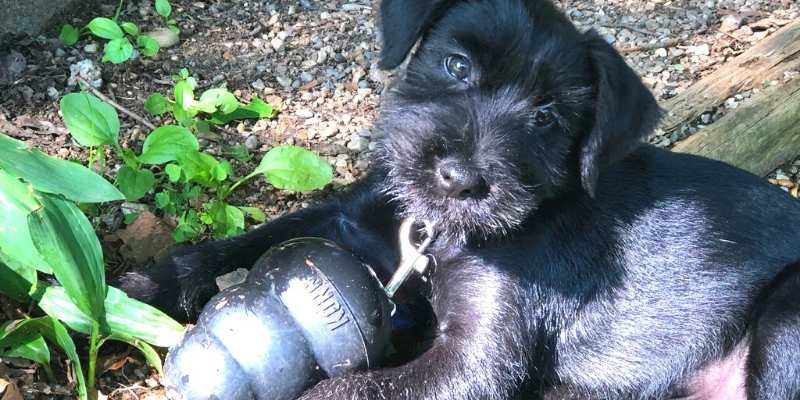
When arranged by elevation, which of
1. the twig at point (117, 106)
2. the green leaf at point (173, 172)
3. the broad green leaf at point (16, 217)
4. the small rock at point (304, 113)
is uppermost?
the broad green leaf at point (16, 217)

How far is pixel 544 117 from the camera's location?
3789mm

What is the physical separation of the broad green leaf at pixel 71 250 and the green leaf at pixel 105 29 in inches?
87.3

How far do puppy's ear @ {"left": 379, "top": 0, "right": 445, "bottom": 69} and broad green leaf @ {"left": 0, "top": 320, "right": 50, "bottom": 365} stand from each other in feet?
6.25

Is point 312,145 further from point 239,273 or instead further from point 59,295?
point 59,295

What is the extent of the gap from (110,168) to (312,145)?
1.26 metres

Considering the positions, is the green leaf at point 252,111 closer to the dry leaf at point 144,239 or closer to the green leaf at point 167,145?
the green leaf at point 167,145

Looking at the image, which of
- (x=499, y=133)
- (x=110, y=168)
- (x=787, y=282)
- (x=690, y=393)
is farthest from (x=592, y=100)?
(x=110, y=168)

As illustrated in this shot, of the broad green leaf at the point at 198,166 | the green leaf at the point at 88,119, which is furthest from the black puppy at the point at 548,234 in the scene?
the green leaf at the point at 88,119

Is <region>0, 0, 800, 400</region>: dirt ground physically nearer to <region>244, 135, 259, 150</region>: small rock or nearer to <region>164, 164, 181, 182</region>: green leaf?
<region>244, 135, 259, 150</region>: small rock

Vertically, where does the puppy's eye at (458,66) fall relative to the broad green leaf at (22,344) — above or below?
above

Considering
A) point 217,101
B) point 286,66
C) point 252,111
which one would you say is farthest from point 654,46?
point 217,101

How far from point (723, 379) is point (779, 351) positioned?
0.35 metres

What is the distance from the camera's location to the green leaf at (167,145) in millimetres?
4559

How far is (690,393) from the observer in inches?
169
